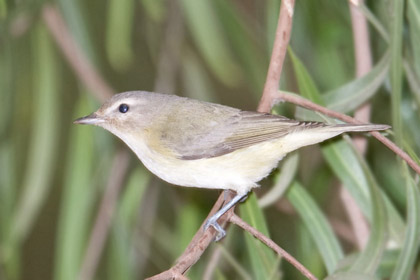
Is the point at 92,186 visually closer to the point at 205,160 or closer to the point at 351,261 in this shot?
the point at 205,160

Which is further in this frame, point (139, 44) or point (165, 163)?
point (139, 44)

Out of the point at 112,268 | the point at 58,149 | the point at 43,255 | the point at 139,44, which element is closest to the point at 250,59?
the point at 112,268

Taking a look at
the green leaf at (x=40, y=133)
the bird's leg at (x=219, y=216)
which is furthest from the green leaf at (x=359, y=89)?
the green leaf at (x=40, y=133)

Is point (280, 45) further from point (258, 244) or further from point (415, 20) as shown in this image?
point (258, 244)

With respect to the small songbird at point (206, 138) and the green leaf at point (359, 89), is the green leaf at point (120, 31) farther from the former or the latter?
the green leaf at point (359, 89)

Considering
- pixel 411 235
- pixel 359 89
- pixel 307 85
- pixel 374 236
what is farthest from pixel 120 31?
pixel 411 235

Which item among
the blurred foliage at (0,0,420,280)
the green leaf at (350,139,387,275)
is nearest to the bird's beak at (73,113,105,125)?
the blurred foliage at (0,0,420,280)
